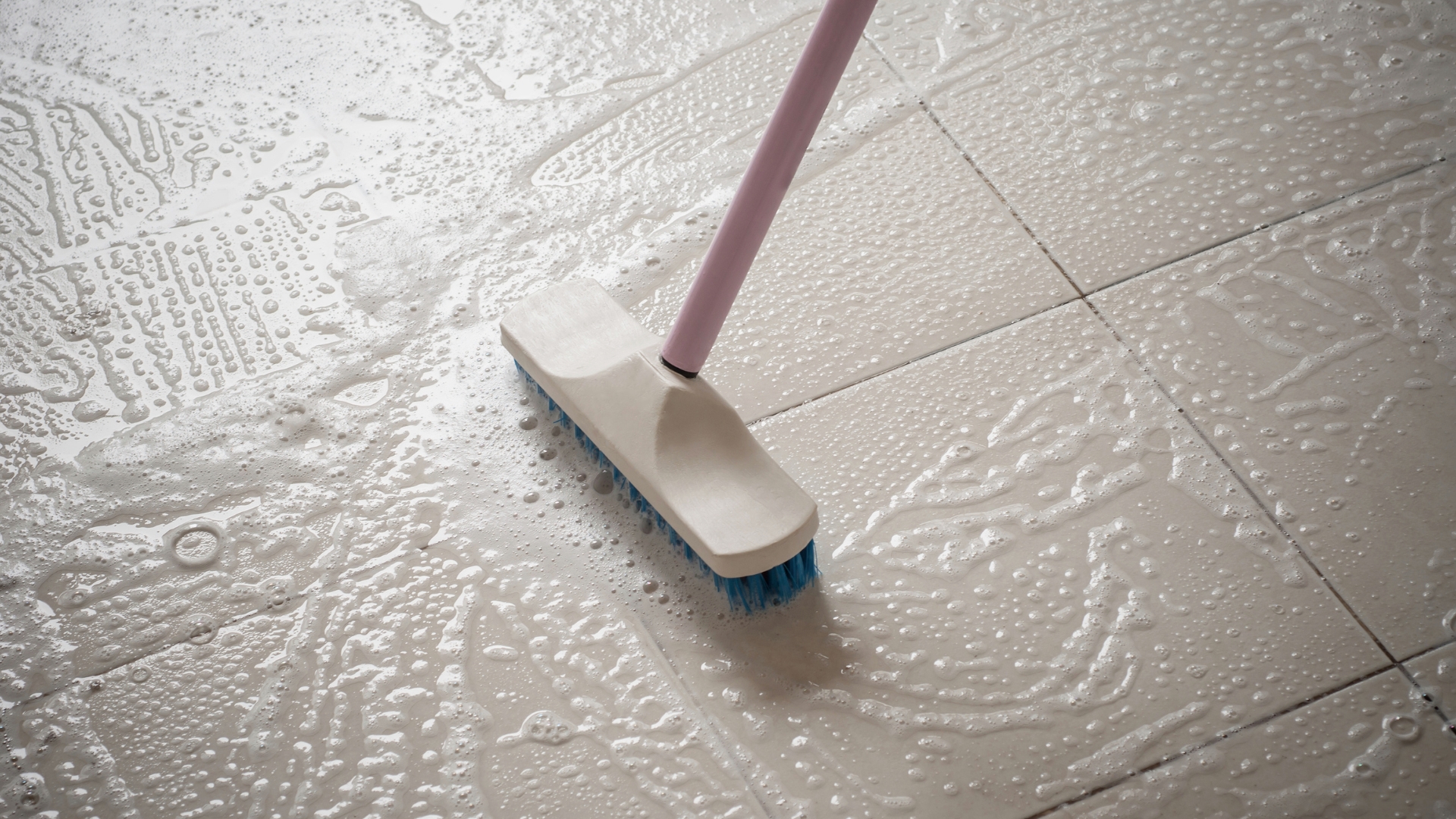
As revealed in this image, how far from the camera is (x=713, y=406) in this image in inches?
29.8

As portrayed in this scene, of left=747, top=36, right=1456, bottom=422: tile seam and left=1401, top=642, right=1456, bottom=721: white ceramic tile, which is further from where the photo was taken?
left=747, top=36, right=1456, bottom=422: tile seam

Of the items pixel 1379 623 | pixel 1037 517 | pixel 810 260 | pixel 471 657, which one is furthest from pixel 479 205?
pixel 1379 623

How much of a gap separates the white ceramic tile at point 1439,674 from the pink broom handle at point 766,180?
20.6 inches

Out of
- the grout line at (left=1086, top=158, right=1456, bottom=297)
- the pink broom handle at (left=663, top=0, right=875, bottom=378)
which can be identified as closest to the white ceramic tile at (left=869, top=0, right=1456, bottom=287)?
the grout line at (left=1086, top=158, right=1456, bottom=297)

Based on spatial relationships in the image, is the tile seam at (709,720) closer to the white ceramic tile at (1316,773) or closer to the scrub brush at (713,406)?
the scrub brush at (713,406)

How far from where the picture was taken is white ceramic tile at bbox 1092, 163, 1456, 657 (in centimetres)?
77

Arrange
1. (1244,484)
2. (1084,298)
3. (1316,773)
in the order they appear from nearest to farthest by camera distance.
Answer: (1316,773) < (1244,484) < (1084,298)

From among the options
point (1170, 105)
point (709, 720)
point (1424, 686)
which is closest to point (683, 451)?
point (709, 720)

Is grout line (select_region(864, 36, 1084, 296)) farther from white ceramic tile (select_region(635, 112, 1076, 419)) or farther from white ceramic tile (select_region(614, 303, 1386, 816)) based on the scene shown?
white ceramic tile (select_region(614, 303, 1386, 816))

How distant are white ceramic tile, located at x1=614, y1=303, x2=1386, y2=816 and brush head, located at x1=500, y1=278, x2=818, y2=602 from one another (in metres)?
0.06

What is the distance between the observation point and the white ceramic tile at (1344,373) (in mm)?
772

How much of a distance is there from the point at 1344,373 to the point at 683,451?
0.54m

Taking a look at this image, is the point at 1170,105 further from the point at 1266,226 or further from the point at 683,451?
the point at 683,451

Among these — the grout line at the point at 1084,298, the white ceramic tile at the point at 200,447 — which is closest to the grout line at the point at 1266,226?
the grout line at the point at 1084,298
